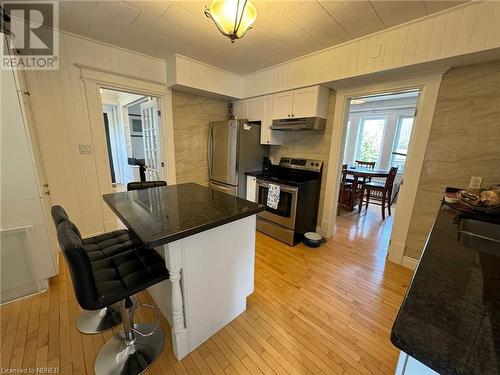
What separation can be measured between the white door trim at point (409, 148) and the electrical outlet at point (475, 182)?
15.9 inches

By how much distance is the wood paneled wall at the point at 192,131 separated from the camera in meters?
3.29

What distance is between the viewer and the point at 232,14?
1.32 meters

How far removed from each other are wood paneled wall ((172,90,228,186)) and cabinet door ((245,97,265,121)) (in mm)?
590

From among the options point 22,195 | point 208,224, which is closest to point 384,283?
point 208,224

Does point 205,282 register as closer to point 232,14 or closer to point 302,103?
point 232,14

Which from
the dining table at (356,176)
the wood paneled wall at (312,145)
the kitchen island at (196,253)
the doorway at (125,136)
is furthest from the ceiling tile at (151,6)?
the dining table at (356,176)

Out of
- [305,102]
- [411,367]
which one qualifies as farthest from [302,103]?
[411,367]

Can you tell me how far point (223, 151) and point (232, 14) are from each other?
2.14 metres

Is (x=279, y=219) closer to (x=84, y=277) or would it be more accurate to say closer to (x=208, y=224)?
(x=208, y=224)

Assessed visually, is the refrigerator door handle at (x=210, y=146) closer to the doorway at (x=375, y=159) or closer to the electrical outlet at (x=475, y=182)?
the doorway at (x=375, y=159)

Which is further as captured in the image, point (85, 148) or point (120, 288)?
point (85, 148)

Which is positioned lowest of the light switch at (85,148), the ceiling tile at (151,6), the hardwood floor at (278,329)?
the hardwood floor at (278,329)

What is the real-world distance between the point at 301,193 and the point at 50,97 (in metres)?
3.17

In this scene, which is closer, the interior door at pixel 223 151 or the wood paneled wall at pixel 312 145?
the wood paneled wall at pixel 312 145
